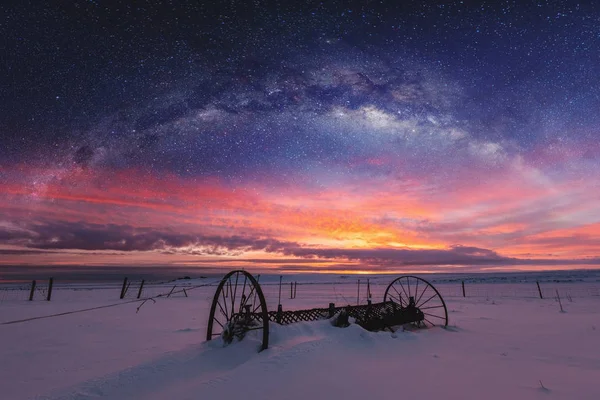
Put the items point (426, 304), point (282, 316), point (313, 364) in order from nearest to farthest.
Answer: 1. point (313, 364)
2. point (282, 316)
3. point (426, 304)

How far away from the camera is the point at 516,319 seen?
1898 centimetres

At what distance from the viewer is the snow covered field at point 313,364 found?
7461 mm

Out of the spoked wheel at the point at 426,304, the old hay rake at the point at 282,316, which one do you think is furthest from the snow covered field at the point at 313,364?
the spoked wheel at the point at 426,304

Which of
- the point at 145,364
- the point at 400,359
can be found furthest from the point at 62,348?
the point at 400,359

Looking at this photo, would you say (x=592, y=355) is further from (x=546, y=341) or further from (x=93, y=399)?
(x=93, y=399)

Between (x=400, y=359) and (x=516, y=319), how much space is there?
1325 cm

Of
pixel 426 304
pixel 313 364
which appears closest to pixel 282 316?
pixel 313 364

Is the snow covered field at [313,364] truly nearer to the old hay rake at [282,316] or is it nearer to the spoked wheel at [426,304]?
the old hay rake at [282,316]

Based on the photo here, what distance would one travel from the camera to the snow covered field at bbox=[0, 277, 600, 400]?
7.46 m

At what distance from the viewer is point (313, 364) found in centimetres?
870

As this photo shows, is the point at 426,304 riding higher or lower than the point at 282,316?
lower

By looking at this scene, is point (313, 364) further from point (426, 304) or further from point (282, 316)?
point (426, 304)

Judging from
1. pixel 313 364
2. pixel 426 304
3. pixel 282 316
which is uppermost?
pixel 282 316

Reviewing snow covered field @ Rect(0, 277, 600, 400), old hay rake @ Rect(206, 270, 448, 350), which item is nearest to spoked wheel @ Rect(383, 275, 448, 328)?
old hay rake @ Rect(206, 270, 448, 350)
